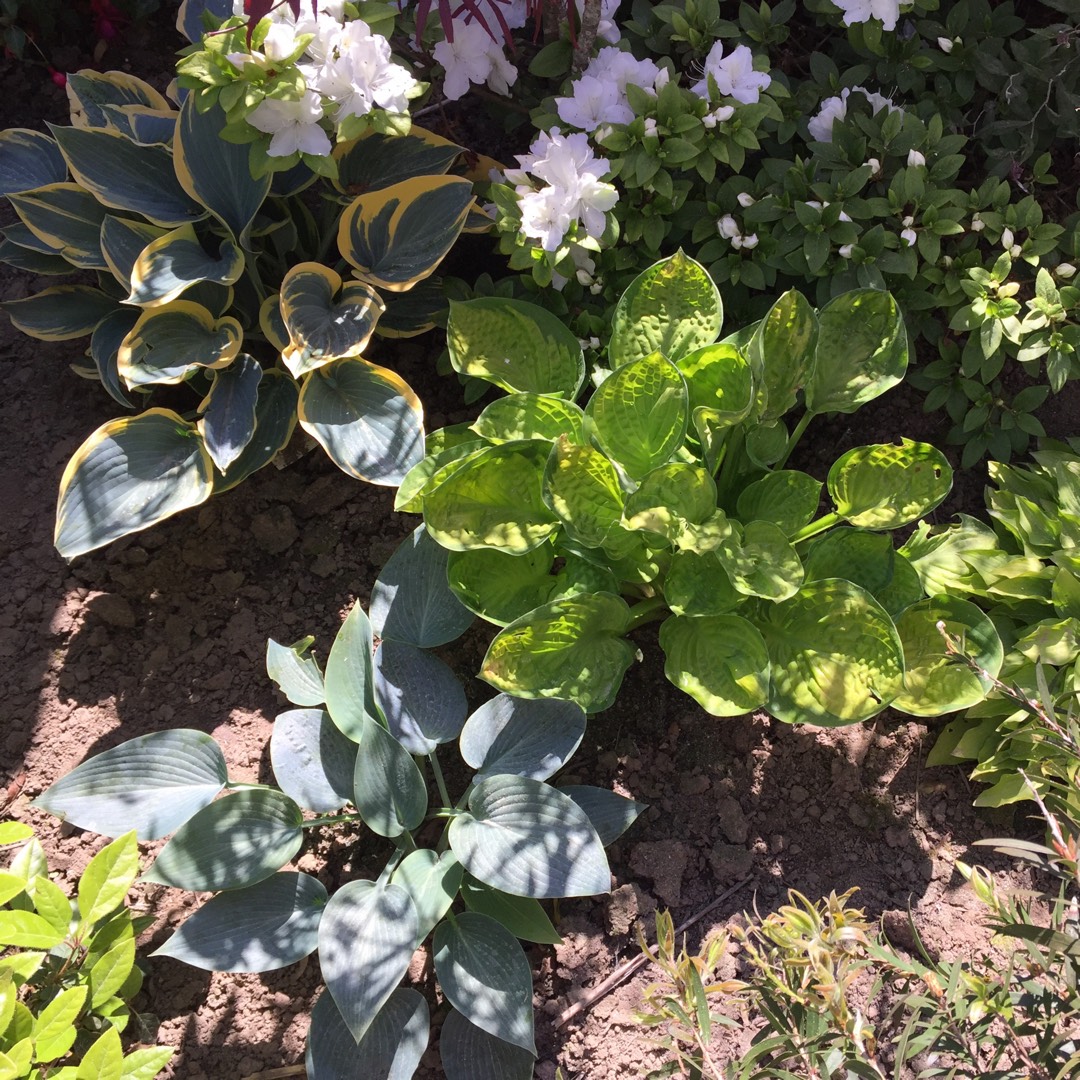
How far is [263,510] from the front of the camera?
2285 millimetres

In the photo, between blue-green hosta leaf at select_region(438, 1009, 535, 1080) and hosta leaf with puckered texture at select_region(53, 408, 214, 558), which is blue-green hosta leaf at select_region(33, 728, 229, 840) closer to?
hosta leaf with puckered texture at select_region(53, 408, 214, 558)

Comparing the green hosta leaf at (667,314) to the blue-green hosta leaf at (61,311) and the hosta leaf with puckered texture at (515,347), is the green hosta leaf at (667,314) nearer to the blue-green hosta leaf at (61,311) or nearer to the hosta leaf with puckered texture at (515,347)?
the hosta leaf with puckered texture at (515,347)

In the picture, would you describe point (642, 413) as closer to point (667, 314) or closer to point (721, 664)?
point (667, 314)

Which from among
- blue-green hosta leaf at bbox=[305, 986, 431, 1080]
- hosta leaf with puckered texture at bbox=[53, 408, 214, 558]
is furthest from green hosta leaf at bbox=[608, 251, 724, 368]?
blue-green hosta leaf at bbox=[305, 986, 431, 1080]

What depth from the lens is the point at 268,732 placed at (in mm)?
2086

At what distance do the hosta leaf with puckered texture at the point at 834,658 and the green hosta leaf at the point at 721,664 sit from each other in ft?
0.26

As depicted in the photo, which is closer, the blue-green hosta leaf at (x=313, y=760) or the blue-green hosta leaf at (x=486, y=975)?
the blue-green hosta leaf at (x=486, y=975)

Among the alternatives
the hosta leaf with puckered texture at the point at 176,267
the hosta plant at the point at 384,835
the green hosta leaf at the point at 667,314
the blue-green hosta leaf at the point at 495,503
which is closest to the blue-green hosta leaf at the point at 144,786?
the hosta plant at the point at 384,835

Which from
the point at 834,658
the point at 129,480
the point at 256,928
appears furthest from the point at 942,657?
the point at 129,480

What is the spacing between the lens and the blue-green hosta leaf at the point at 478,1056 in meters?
1.68

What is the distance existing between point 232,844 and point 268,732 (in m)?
0.39

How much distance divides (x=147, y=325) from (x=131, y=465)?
286mm

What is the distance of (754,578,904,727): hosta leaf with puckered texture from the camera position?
5.81 ft

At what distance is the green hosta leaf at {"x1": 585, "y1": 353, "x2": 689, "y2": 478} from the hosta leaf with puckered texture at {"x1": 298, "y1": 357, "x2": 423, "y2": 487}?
0.39 m
